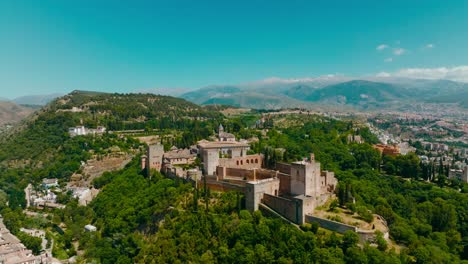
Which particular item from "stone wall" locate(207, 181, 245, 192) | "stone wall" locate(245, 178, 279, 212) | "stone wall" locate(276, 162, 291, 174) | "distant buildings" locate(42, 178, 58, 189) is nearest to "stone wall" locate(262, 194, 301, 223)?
"stone wall" locate(245, 178, 279, 212)

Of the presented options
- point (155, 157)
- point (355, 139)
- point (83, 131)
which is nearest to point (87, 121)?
point (83, 131)

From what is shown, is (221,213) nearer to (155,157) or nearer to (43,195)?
(155,157)

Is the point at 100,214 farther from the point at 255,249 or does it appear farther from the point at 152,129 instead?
the point at 152,129

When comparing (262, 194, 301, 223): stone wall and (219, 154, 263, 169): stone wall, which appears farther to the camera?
(219, 154, 263, 169): stone wall

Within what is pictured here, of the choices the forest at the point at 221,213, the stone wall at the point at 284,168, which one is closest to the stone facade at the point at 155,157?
the forest at the point at 221,213

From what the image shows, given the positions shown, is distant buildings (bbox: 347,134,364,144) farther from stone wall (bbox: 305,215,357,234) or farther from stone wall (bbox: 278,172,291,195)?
stone wall (bbox: 305,215,357,234)

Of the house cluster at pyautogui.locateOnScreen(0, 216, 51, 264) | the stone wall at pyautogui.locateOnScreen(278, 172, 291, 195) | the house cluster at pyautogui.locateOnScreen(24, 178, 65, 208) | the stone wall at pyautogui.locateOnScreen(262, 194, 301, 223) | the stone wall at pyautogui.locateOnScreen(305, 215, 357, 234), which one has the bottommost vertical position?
the house cluster at pyautogui.locateOnScreen(0, 216, 51, 264)

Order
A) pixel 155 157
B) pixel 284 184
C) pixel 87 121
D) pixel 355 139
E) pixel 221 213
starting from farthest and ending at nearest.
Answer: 1. pixel 87 121
2. pixel 355 139
3. pixel 155 157
4. pixel 284 184
5. pixel 221 213

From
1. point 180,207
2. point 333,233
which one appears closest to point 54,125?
point 180,207
